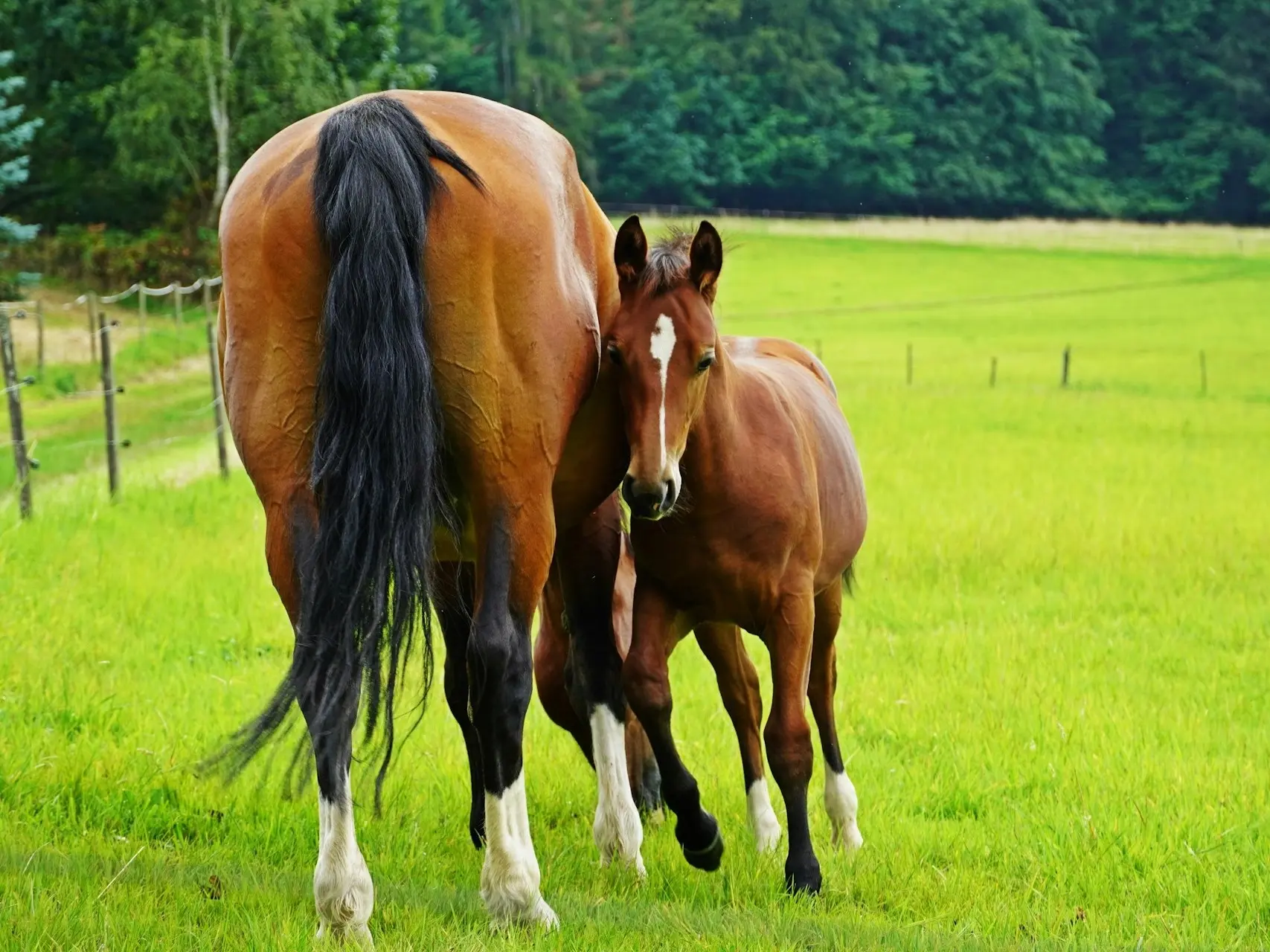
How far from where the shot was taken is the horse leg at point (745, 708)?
208 inches

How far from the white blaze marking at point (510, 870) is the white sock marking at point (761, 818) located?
1.36 metres

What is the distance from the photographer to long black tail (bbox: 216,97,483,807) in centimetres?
378

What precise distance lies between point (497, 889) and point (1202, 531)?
990cm

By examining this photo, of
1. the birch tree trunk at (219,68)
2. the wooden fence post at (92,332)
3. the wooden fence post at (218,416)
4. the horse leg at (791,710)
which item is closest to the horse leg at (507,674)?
the horse leg at (791,710)

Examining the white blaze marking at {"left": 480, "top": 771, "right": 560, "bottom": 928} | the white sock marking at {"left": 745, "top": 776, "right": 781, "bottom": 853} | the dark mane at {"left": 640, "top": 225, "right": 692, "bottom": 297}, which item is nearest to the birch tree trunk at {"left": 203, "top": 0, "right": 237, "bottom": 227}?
the white sock marking at {"left": 745, "top": 776, "right": 781, "bottom": 853}

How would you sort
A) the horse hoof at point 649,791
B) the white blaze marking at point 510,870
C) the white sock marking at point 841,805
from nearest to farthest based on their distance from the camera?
the white blaze marking at point 510,870 → the white sock marking at point 841,805 → the horse hoof at point 649,791

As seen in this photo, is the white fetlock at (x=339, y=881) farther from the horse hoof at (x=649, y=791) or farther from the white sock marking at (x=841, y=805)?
the white sock marking at (x=841, y=805)

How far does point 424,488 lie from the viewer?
385 centimetres

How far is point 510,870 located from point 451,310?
1.47m

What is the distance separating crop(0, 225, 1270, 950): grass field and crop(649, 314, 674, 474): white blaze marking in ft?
4.55

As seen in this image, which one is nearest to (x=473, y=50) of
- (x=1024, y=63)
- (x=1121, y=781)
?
(x=1024, y=63)

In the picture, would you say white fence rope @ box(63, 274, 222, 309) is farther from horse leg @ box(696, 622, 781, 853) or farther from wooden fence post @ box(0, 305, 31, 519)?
horse leg @ box(696, 622, 781, 853)

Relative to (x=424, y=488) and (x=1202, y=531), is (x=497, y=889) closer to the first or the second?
(x=424, y=488)

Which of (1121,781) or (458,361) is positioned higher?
(458,361)
